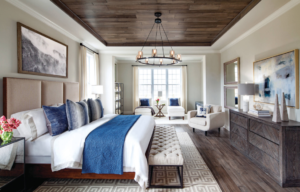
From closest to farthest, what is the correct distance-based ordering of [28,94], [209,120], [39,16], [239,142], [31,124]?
[31,124] < [28,94] < [39,16] < [239,142] < [209,120]

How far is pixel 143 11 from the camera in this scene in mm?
3068

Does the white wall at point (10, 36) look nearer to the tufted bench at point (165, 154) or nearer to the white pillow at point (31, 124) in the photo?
the white pillow at point (31, 124)

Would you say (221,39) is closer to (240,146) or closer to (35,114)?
(240,146)

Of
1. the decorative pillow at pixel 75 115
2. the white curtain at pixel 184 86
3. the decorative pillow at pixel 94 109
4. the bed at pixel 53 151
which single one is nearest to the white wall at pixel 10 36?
the bed at pixel 53 151

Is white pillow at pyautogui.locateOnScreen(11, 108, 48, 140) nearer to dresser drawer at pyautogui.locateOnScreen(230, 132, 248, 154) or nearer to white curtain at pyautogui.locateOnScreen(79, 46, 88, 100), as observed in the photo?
white curtain at pyautogui.locateOnScreen(79, 46, 88, 100)

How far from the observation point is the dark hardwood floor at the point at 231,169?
6.95ft

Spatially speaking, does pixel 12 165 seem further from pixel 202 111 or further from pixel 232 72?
pixel 232 72

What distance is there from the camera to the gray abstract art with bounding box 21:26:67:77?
2.70 metres

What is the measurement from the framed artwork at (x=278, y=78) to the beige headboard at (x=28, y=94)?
431cm

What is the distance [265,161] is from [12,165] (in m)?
3.54

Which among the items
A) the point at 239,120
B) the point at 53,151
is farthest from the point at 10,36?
the point at 239,120

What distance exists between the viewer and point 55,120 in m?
2.34

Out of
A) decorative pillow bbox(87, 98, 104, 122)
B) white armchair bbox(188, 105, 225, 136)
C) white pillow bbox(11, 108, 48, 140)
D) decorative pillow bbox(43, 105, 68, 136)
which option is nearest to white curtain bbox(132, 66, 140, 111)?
white armchair bbox(188, 105, 225, 136)

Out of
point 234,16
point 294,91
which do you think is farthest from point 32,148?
point 234,16
